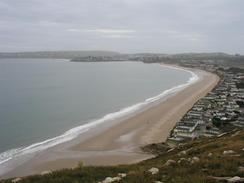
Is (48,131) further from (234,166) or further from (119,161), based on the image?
(234,166)

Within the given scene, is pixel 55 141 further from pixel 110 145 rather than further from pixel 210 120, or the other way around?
pixel 210 120

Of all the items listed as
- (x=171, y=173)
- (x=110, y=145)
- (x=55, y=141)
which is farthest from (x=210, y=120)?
(x=171, y=173)

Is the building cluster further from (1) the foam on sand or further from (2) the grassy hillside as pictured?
(2) the grassy hillside

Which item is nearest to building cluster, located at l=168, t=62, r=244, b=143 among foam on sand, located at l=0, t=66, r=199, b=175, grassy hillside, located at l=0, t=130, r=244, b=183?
foam on sand, located at l=0, t=66, r=199, b=175

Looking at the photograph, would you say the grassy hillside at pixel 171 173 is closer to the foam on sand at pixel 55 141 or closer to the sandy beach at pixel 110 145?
the sandy beach at pixel 110 145

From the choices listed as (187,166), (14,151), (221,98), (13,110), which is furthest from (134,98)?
(187,166)

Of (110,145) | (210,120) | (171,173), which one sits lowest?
(110,145)

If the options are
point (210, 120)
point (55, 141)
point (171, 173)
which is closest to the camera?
point (171, 173)

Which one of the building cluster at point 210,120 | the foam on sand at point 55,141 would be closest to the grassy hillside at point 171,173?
the foam on sand at point 55,141
